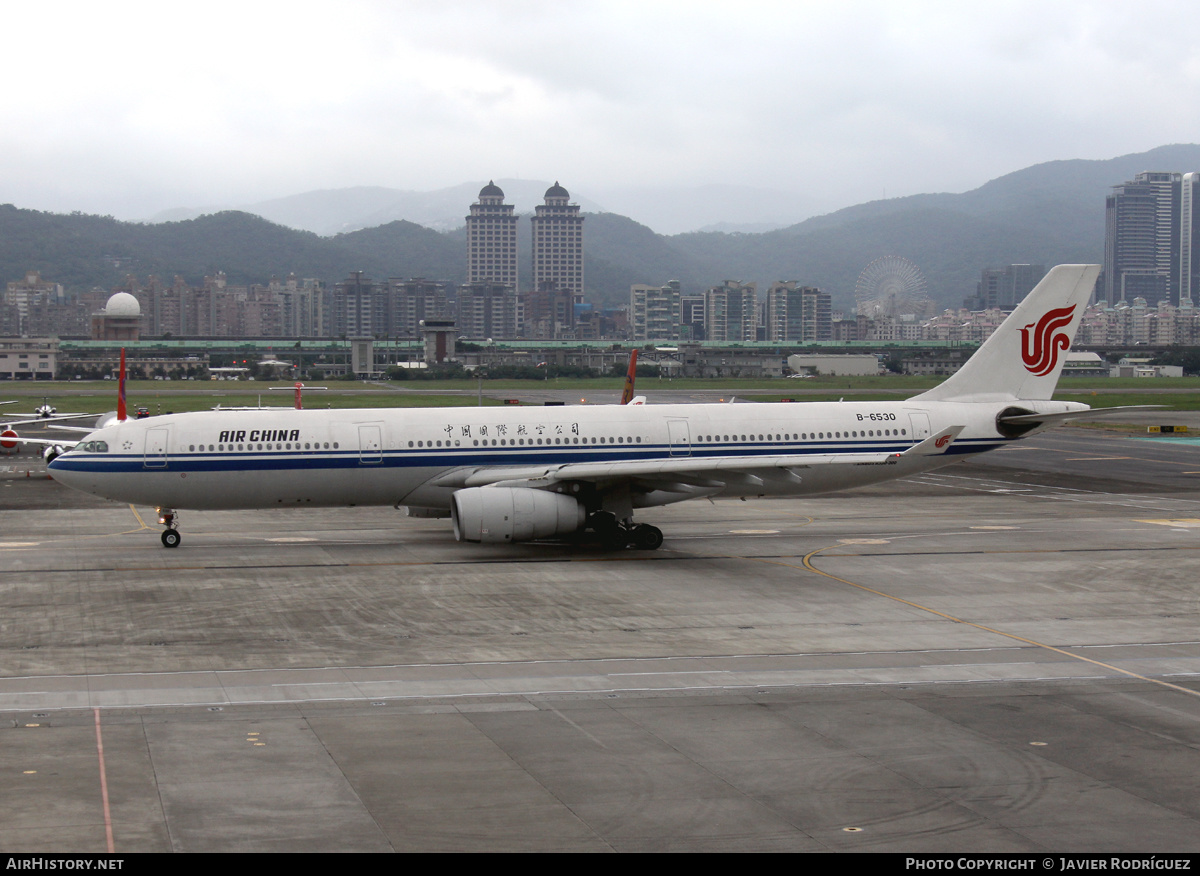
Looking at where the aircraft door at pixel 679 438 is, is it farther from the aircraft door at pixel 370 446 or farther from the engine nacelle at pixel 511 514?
the aircraft door at pixel 370 446

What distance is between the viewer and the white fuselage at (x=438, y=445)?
31219 mm

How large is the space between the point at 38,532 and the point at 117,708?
A: 70.3 ft

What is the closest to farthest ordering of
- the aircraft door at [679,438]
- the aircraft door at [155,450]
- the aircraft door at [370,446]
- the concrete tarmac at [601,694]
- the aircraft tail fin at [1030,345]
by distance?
the concrete tarmac at [601,694] → the aircraft door at [155,450] → the aircraft door at [370,446] → the aircraft door at [679,438] → the aircraft tail fin at [1030,345]

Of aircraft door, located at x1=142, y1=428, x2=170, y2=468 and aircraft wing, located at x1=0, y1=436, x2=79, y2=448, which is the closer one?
aircraft door, located at x1=142, y1=428, x2=170, y2=468

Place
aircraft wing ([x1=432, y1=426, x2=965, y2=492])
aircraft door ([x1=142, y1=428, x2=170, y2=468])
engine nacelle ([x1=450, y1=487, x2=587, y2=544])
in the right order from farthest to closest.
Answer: aircraft door ([x1=142, y1=428, x2=170, y2=468])
aircraft wing ([x1=432, y1=426, x2=965, y2=492])
engine nacelle ([x1=450, y1=487, x2=587, y2=544])

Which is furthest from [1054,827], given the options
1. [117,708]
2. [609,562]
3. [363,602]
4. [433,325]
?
[433,325]

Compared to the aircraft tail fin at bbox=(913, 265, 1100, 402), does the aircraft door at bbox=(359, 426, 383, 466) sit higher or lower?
lower

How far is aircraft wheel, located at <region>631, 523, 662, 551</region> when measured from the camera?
32.1m

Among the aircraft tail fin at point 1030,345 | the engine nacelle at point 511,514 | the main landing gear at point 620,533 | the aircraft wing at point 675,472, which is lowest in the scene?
the main landing gear at point 620,533

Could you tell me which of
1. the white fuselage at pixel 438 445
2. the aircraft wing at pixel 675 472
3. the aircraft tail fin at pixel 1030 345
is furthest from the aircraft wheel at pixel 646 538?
the aircraft tail fin at pixel 1030 345

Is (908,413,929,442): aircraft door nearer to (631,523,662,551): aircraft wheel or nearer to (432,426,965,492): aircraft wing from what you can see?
(432,426,965,492): aircraft wing

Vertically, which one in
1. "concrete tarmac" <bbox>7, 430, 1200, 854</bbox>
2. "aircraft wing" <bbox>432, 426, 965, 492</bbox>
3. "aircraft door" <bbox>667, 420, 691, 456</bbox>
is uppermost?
"aircraft door" <bbox>667, 420, 691, 456</bbox>

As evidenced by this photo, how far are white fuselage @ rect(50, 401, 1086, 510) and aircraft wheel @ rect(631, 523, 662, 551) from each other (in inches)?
36.4

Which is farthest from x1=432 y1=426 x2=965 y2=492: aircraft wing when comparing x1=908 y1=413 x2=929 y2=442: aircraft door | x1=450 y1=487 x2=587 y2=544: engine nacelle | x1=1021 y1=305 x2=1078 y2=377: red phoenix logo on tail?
x1=1021 y1=305 x2=1078 y2=377: red phoenix logo on tail
